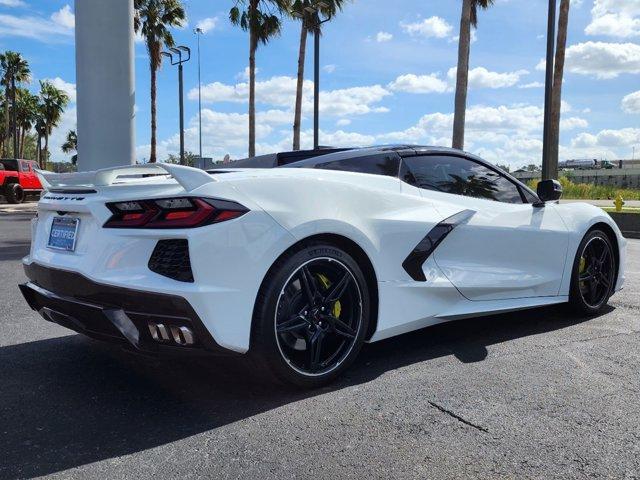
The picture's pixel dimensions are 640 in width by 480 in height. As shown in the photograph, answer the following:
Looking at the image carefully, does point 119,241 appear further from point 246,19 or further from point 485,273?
point 246,19

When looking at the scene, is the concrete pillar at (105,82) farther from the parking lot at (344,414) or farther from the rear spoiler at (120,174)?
the rear spoiler at (120,174)

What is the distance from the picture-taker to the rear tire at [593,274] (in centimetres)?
492

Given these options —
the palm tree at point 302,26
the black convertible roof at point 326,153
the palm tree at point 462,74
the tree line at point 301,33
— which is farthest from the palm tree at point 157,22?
the black convertible roof at point 326,153

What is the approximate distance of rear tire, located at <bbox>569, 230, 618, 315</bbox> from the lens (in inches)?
194

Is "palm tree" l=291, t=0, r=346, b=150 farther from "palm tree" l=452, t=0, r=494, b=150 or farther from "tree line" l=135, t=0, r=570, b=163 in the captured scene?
"palm tree" l=452, t=0, r=494, b=150

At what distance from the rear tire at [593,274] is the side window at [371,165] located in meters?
1.96

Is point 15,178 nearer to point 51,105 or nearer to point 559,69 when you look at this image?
point 559,69

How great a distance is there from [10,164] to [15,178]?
0.60m

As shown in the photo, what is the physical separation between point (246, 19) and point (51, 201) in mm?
25058

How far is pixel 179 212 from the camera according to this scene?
9.36 feet

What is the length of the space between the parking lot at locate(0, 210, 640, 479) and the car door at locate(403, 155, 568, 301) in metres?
0.46

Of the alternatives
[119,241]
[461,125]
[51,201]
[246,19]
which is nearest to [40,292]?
[51,201]

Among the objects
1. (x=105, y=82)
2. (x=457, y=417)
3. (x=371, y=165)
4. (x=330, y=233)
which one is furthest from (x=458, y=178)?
(x=105, y=82)

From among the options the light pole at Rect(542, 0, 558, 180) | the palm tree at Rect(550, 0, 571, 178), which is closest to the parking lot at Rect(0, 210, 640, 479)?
the light pole at Rect(542, 0, 558, 180)
